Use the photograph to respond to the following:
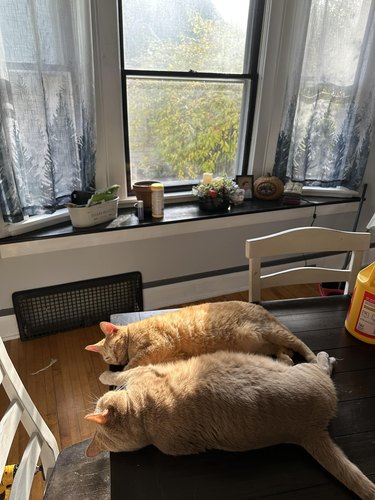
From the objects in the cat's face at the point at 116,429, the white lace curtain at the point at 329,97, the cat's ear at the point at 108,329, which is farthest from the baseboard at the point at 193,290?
the cat's face at the point at 116,429

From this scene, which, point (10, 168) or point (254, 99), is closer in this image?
point (10, 168)

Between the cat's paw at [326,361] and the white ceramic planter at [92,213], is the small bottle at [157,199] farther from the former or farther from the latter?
the cat's paw at [326,361]

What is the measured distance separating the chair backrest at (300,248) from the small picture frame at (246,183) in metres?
1.10

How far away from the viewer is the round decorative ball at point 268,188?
2.20m

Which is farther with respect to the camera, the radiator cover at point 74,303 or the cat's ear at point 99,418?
the radiator cover at point 74,303

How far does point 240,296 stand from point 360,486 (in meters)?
1.85

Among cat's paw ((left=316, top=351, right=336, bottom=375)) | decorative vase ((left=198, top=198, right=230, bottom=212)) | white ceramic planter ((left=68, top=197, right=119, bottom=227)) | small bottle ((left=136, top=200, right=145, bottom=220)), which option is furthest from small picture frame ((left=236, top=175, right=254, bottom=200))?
cat's paw ((left=316, top=351, right=336, bottom=375))

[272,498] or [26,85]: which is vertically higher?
[26,85]

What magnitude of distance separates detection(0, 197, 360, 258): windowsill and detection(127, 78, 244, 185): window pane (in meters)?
0.27

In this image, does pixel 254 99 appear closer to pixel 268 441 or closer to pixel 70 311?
pixel 70 311

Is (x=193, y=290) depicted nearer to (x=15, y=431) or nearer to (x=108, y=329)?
(x=108, y=329)

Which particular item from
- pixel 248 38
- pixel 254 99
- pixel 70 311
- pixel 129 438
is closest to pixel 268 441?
pixel 129 438

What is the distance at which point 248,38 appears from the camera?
2002 mm

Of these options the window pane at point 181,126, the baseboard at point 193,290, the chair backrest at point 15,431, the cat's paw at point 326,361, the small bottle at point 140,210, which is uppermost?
the window pane at point 181,126
